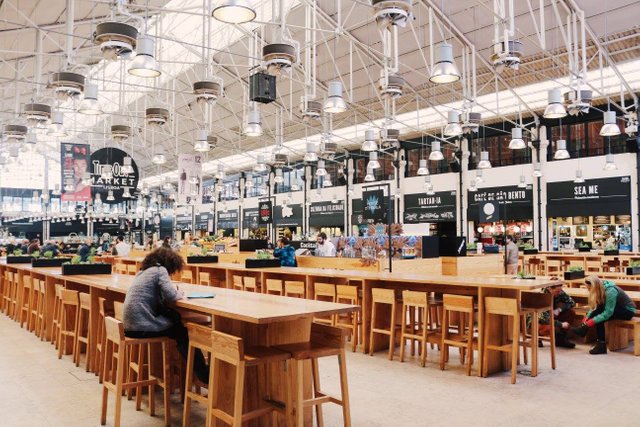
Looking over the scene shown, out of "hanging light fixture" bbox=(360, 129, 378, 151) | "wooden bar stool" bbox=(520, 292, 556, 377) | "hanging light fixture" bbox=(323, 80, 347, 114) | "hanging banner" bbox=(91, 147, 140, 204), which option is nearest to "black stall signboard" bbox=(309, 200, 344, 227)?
"hanging banner" bbox=(91, 147, 140, 204)

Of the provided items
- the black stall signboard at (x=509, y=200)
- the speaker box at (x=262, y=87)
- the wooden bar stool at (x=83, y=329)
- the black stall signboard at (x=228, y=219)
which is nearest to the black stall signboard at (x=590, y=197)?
the black stall signboard at (x=509, y=200)

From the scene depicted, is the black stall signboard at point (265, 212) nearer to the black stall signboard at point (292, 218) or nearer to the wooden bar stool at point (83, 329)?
the wooden bar stool at point (83, 329)

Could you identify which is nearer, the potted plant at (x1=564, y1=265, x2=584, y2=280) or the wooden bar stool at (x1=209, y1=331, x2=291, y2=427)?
the wooden bar stool at (x1=209, y1=331, x2=291, y2=427)

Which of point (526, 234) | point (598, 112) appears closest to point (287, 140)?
point (526, 234)

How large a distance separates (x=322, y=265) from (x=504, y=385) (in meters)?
4.88

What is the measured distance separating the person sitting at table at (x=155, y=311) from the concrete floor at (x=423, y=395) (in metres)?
0.57

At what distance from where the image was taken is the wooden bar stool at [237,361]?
3.08m

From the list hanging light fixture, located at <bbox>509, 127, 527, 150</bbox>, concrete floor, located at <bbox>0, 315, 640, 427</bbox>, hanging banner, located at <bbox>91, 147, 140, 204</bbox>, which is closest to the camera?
concrete floor, located at <bbox>0, 315, 640, 427</bbox>

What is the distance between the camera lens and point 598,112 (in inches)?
704

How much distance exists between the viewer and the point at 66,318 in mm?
6355

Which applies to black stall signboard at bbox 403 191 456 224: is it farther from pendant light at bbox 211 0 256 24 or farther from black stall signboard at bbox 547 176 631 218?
pendant light at bbox 211 0 256 24

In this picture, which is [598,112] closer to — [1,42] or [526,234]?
[526,234]

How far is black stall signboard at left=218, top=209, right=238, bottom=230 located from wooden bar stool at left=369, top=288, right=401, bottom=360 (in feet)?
87.7

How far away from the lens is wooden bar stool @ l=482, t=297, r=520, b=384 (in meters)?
4.95
